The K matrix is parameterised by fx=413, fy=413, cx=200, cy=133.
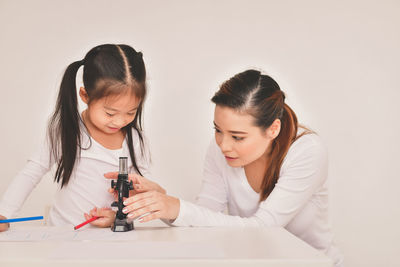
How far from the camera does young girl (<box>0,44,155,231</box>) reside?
1424 mm

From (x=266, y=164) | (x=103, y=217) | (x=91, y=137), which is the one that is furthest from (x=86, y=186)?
(x=266, y=164)

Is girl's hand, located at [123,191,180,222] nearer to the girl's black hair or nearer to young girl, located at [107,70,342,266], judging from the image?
young girl, located at [107,70,342,266]

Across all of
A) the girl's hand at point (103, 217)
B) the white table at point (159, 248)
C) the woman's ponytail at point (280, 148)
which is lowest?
the girl's hand at point (103, 217)

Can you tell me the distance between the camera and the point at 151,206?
1.19 meters

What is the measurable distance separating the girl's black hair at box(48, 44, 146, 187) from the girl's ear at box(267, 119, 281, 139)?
475 mm

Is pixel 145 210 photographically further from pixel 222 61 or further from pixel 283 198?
pixel 222 61

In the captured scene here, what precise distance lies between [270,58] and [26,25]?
4.68 feet

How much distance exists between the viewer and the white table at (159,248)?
0.85 metres

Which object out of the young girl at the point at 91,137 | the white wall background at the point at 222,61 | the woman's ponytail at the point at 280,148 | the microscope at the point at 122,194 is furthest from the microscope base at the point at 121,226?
the white wall background at the point at 222,61

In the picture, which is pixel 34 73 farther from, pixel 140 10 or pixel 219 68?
pixel 219 68

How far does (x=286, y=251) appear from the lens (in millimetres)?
916

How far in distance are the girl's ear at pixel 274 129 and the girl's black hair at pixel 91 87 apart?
475 millimetres

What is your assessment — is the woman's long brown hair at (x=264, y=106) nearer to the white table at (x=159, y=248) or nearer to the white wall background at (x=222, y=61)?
the white table at (x=159, y=248)

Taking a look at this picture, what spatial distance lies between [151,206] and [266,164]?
0.57 meters
